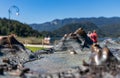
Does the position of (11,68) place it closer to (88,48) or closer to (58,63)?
(58,63)

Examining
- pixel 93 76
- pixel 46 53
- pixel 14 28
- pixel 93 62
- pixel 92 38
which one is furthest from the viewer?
pixel 14 28

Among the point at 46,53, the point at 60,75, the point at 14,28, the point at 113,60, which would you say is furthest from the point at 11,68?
the point at 14,28

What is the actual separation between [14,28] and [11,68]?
109m

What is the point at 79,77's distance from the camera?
60.4 feet

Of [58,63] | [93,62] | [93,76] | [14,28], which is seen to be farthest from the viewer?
[14,28]

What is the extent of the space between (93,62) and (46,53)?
14205 mm

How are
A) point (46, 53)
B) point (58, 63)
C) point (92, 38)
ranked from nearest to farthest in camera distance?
point (58, 63) < point (46, 53) < point (92, 38)

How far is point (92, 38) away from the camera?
38344mm

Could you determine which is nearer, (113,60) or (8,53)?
(113,60)

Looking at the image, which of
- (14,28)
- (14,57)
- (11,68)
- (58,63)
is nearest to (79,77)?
(11,68)

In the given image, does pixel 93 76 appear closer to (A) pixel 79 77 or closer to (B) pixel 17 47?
(A) pixel 79 77

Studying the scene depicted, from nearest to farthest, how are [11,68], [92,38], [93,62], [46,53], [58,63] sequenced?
1. [93,62]
2. [11,68]
3. [58,63]
4. [46,53]
5. [92,38]

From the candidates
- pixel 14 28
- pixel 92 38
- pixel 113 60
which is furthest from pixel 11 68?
pixel 14 28

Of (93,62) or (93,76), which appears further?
(93,62)
